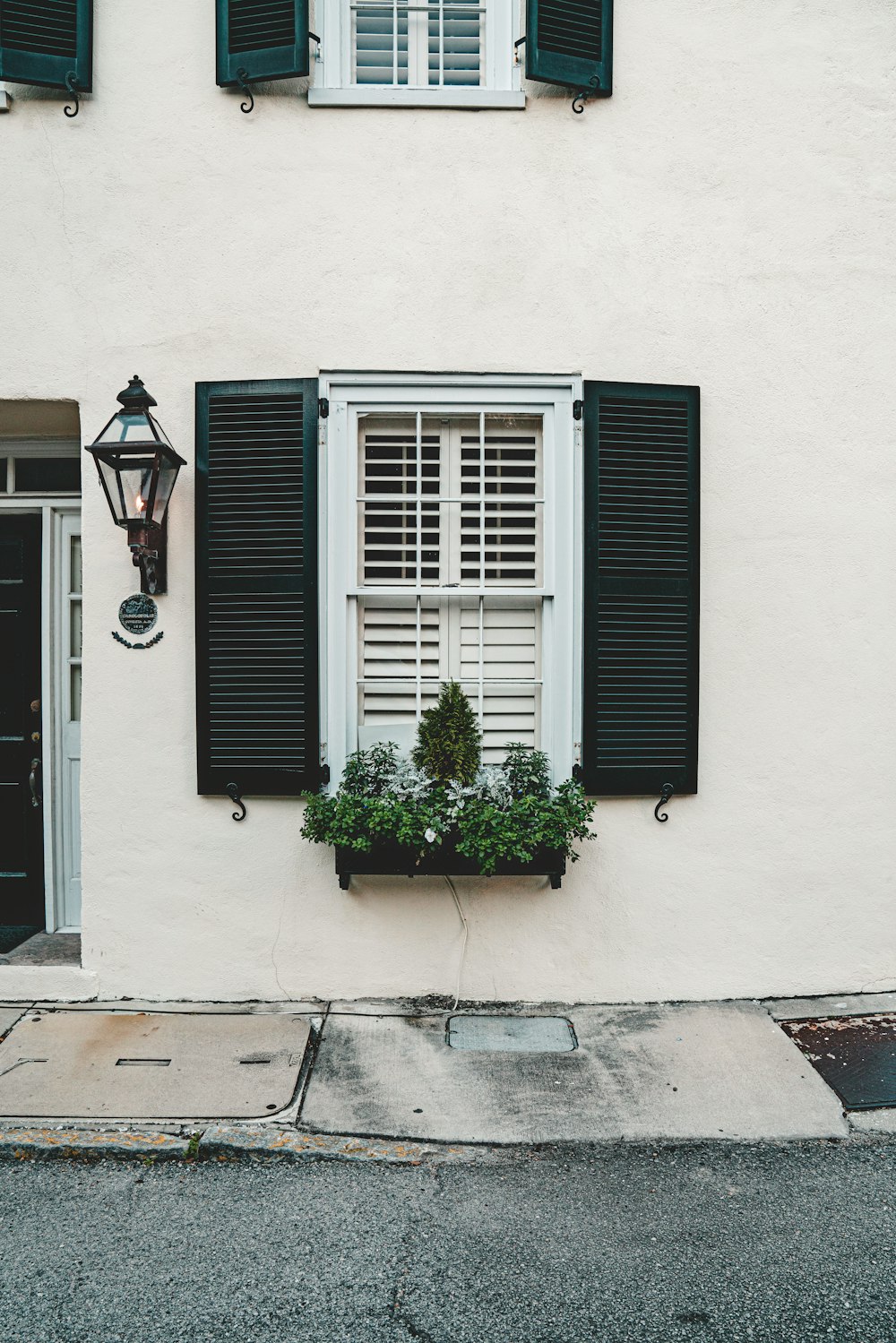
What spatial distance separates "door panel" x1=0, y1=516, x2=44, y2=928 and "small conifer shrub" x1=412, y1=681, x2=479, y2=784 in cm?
248

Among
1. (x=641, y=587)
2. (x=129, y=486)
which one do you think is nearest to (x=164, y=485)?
(x=129, y=486)

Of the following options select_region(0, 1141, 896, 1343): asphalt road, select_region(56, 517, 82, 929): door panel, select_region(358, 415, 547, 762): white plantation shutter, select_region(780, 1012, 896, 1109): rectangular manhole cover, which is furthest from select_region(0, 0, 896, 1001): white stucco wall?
select_region(0, 1141, 896, 1343): asphalt road

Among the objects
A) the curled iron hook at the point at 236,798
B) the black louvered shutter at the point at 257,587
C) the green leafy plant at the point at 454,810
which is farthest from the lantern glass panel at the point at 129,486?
the green leafy plant at the point at 454,810

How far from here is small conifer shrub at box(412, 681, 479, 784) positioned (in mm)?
4367

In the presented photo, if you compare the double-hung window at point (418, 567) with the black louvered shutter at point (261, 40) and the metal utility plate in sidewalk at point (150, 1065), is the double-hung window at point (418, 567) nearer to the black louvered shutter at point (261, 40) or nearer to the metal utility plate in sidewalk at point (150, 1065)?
the metal utility plate in sidewalk at point (150, 1065)

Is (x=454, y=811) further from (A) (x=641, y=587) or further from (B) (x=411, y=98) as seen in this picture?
(B) (x=411, y=98)

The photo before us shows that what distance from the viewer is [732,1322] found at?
2.63 m

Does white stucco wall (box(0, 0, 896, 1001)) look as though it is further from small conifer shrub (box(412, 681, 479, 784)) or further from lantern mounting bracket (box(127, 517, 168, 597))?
small conifer shrub (box(412, 681, 479, 784))

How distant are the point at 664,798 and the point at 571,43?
3766 millimetres

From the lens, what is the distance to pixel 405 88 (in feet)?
14.9

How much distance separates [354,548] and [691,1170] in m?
Answer: 3.08

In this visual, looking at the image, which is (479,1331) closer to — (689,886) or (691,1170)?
(691,1170)

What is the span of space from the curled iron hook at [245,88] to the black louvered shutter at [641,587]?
1.96 metres

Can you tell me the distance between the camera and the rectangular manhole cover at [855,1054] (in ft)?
12.5
